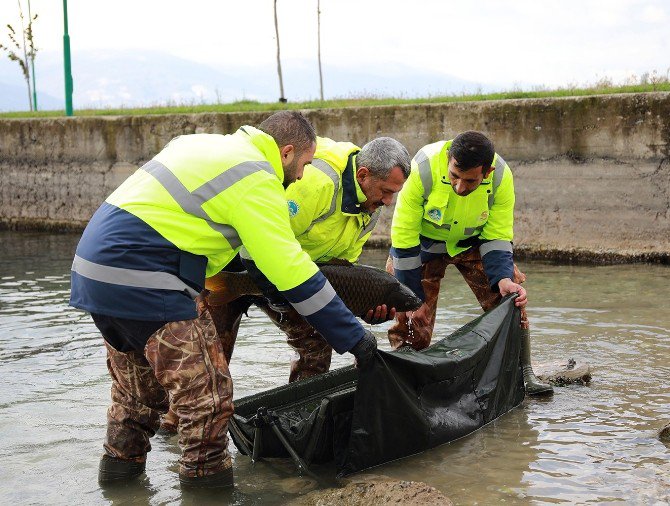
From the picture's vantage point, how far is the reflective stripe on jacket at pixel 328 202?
16.8ft

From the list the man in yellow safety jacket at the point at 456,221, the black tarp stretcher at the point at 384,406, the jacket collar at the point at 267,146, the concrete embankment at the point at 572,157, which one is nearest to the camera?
the jacket collar at the point at 267,146

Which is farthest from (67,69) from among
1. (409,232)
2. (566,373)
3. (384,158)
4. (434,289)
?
(384,158)

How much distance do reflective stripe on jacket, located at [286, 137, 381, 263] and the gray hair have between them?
0.11 metres

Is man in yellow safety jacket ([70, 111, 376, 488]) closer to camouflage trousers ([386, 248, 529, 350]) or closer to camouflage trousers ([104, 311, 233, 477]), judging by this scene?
camouflage trousers ([104, 311, 233, 477])

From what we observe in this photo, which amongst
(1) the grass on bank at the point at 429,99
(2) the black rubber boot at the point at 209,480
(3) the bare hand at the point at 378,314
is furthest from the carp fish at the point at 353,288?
(1) the grass on bank at the point at 429,99

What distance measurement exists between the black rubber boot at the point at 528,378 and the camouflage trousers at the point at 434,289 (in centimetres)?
49

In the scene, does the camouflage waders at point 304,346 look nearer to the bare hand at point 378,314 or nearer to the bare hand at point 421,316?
the bare hand at point 378,314

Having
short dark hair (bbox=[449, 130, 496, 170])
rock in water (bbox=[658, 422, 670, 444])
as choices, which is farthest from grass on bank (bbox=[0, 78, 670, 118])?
rock in water (bbox=[658, 422, 670, 444])

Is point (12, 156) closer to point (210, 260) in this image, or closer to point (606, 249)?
point (606, 249)

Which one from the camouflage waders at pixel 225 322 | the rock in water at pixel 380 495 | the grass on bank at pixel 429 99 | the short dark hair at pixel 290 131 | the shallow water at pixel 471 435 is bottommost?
the shallow water at pixel 471 435

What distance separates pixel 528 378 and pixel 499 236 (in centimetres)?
98

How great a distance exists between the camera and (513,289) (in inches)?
234

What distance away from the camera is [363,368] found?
4504 millimetres

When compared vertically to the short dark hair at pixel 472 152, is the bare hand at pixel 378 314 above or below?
below
